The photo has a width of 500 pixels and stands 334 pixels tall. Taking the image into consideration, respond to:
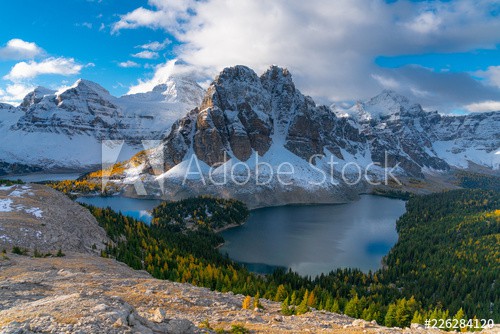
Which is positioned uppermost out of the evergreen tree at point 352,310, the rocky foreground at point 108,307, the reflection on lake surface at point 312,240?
the rocky foreground at point 108,307

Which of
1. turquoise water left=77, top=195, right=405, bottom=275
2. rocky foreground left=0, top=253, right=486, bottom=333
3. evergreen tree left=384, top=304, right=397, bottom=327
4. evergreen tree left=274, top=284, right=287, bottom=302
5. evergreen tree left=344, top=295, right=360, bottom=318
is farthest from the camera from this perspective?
turquoise water left=77, top=195, right=405, bottom=275

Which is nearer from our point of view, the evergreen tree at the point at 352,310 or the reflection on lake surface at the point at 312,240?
the evergreen tree at the point at 352,310

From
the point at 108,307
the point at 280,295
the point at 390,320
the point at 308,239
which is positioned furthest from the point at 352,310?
the point at 308,239

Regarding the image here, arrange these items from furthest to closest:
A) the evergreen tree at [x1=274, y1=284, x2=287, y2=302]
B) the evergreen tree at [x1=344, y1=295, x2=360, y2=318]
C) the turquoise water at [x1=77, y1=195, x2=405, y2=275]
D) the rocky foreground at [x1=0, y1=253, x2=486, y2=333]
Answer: the turquoise water at [x1=77, y1=195, x2=405, y2=275]
the evergreen tree at [x1=274, y1=284, x2=287, y2=302]
the evergreen tree at [x1=344, y1=295, x2=360, y2=318]
the rocky foreground at [x1=0, y1=253, x2=486, y2=333]

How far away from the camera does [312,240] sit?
124 metres

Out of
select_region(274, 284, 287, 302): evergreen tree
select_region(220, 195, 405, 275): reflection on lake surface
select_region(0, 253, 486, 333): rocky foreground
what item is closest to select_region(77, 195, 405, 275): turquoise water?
select_region(220, 195, 405, 275): reflection on lake surface

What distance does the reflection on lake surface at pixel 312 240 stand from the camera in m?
100

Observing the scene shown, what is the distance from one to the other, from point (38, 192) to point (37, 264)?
36569mm

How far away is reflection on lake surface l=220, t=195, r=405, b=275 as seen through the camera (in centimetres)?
10031

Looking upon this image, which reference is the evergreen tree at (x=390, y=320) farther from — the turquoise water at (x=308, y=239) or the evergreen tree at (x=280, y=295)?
the turquoise water at (x=308, y=239)

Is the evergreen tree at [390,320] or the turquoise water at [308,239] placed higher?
the evergreen tree at [390,320]

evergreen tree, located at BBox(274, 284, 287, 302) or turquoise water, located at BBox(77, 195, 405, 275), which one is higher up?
evergreen tree, located at BBox(274, 284, 287, 302)

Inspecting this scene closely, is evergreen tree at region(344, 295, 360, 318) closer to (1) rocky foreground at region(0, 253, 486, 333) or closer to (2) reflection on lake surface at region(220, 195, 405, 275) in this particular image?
(1) rocky foreground at region(0, 253, 486, 333)

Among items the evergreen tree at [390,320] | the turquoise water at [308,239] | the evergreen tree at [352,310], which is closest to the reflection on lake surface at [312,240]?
the turquoise water at [308,239]
